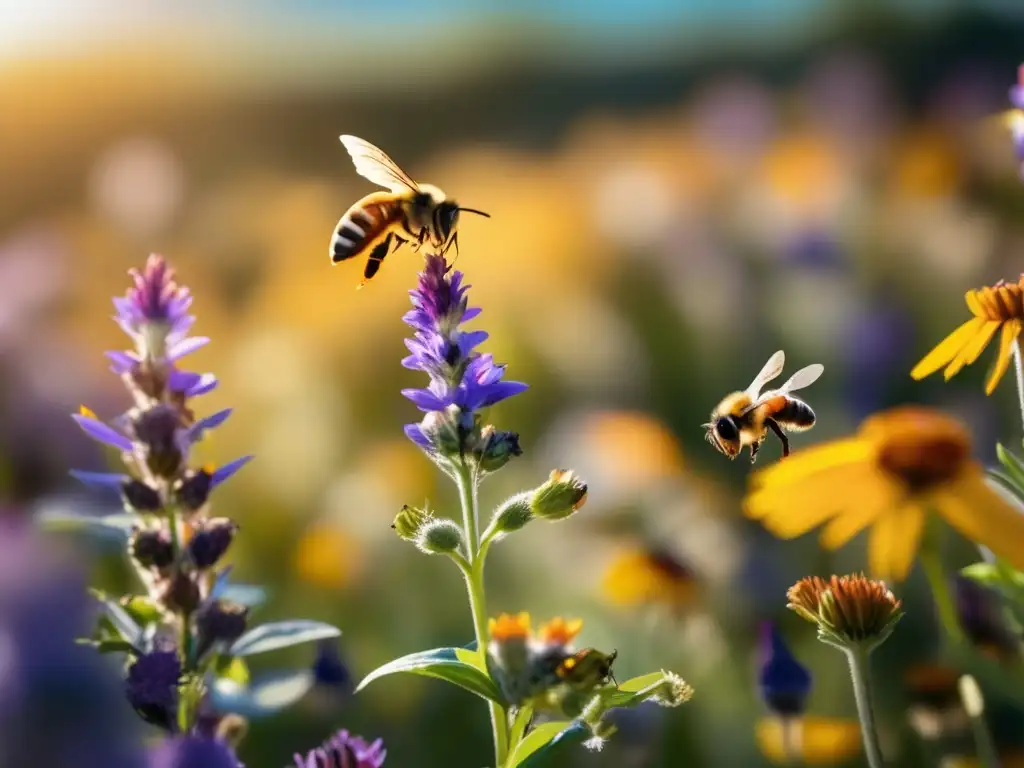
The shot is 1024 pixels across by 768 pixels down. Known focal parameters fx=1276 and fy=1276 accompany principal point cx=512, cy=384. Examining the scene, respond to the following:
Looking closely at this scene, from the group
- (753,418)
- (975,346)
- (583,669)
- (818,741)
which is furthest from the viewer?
(818,741)

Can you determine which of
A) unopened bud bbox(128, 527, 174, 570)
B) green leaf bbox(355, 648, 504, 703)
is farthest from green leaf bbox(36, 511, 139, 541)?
green leaf bbox(355, 648, 504, 703)

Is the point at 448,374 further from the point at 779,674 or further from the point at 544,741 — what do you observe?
the point at 779,674

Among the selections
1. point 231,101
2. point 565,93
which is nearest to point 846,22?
point 565,93

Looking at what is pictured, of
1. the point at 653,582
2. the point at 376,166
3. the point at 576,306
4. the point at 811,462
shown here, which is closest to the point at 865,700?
the point at 811,462

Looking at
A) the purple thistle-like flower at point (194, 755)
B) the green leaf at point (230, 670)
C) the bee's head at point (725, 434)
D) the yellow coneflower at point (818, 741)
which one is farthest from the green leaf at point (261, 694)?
the yellow coneflower at point (818, 741)

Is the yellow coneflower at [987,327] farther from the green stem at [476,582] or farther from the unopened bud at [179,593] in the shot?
the unopened bud at [179,593]

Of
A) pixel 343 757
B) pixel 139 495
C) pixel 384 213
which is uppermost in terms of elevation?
pixel 384 213
